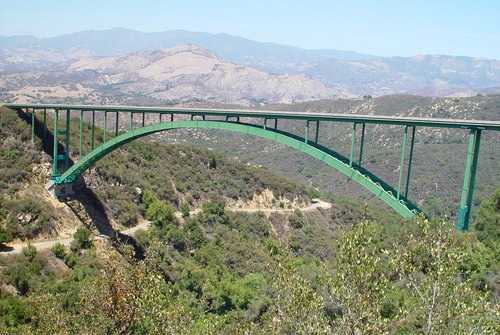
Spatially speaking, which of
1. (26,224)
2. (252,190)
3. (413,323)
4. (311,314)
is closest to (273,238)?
(252,190)

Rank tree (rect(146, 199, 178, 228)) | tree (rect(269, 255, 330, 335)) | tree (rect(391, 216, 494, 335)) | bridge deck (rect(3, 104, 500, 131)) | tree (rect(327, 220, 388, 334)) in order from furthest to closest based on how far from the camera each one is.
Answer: tree (rect(146, 199, 178, 228)) → bridge deck (rect(3, 104, 500, 131)) → tree (rect(269, 255, 330, 335)) → tree (rect(327, 220, 388, 334)) → tree (rect(391, 216, 494, 335))

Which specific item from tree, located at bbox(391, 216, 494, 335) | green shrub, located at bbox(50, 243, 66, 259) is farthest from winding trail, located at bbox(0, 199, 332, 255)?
tree, located at bbox(391, 216, 494, 335)

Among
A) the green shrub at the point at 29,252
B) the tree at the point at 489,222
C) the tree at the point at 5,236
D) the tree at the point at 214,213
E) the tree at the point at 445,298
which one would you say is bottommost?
the tree at the point at 214,213

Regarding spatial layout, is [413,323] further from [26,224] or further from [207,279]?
[26,224]

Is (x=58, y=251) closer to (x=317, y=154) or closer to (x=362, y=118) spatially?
(x=317, y=154)

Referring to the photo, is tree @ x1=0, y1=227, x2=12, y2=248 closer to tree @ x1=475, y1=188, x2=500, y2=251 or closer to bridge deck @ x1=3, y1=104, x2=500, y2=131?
bridge deck @ x1=3, y1=104, x2=500, y2=131

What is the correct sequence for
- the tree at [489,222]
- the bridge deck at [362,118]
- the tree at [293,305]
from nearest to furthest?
1. the tree at [293,305]
2. the bridge deck at [362,118]
3. the tree at [489,222]

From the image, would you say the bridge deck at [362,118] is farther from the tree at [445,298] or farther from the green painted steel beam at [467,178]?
the tree at [445,298]

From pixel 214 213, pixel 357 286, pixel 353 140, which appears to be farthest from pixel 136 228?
pixel 357 286

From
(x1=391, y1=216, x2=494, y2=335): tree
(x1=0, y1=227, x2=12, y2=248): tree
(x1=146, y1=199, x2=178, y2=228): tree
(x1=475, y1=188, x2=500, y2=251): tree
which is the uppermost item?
(x1=391, y1=216, x2=494, y2=335): tree

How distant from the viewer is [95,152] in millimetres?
35844

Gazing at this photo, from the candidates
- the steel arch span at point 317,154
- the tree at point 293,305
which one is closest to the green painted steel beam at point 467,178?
the steel arch span at point 317,154

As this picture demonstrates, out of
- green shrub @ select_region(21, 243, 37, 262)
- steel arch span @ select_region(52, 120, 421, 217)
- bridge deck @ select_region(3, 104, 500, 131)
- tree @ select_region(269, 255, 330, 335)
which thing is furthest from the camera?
green shrub @ select_region(21, 243, 37, 262)

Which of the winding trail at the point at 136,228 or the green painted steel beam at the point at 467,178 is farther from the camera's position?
the winding trail at the point at 136,228
